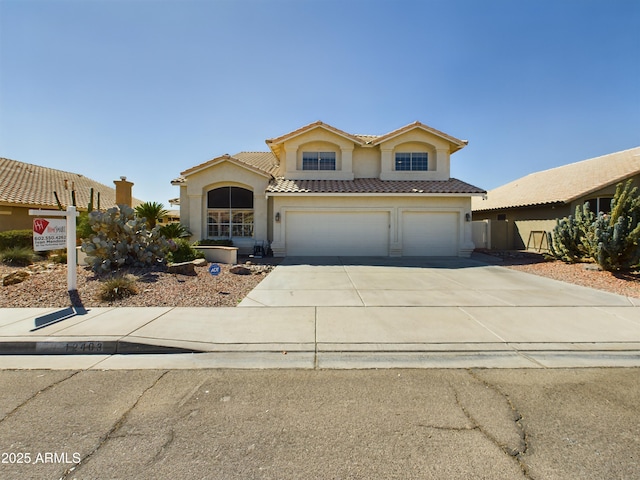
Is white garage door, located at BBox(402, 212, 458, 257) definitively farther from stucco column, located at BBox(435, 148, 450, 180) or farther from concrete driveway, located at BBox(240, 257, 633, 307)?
concrete driveway, located at BBox(240, 257, 633, 307)

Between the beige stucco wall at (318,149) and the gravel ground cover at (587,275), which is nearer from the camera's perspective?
the gravel ground cover at (587,275)

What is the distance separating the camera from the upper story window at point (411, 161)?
1708cm

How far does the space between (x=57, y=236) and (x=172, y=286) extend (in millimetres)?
2906

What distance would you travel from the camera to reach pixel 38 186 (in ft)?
66.5

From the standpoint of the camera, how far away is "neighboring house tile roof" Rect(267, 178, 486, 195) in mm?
14703

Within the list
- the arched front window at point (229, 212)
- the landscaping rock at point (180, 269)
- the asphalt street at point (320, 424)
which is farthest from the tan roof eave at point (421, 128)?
the asphalt street at point (320, 424)

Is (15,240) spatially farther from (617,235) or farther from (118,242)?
(617,235)

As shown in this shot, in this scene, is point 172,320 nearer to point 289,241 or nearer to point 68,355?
point 68,355

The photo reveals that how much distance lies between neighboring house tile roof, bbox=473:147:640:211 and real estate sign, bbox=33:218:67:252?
70.8 ft

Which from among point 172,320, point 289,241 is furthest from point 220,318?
point 289,241

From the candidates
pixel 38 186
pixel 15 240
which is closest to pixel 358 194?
pixel 15 240

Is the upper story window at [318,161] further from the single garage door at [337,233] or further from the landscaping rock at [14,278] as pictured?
the landscaping rock at [14,278]

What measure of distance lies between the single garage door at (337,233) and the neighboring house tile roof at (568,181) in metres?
10.3

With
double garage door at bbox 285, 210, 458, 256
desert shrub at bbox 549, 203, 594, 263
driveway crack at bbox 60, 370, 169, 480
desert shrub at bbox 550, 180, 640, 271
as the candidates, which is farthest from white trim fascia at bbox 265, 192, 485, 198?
driveway crack at bbox 60, 370, 169, 480
